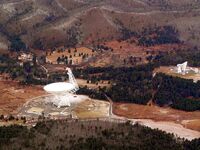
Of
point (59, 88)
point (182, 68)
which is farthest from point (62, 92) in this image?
point (182, 68)

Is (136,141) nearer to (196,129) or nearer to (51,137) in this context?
(51,137)

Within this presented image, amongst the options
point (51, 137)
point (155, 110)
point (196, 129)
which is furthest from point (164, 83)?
point (51, 137)

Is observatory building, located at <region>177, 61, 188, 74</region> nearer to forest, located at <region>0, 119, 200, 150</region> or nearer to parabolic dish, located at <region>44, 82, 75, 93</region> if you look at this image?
parabolic dish, located at <region>44, 82, 75, 93</region>

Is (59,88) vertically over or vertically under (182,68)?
under

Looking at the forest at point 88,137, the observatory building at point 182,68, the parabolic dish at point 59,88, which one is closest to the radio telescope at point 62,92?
the parabolic dish at point 59,88

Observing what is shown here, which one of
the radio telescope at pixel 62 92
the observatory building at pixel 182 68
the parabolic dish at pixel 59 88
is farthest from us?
the observatory building at pixel 182 68

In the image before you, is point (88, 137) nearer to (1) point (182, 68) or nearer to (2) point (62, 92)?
(2) point (62, 92)

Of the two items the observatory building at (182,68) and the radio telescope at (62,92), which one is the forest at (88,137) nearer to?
the radio telescope at (62,92)

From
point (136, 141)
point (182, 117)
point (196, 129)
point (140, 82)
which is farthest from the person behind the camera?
point (140, 82)
